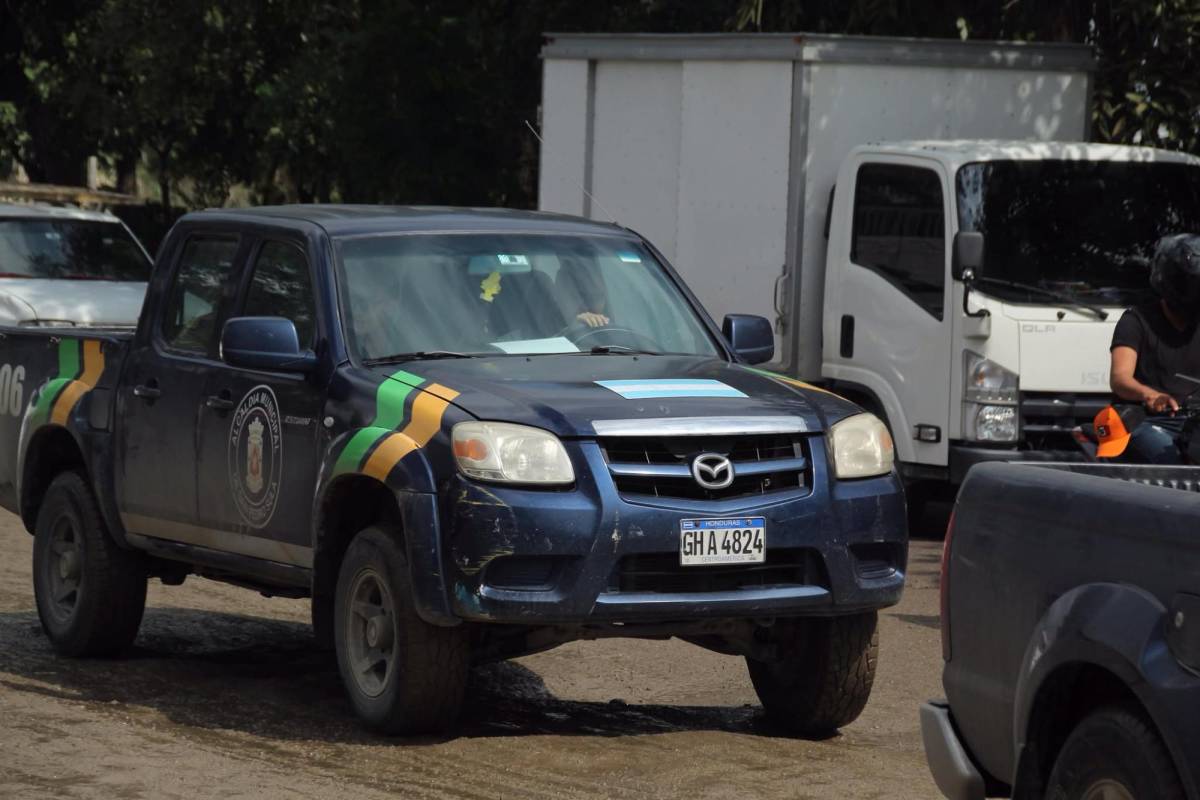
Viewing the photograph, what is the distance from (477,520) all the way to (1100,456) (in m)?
2.60

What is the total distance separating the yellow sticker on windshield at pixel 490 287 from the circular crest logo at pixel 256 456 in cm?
84

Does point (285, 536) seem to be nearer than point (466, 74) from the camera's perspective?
Yes

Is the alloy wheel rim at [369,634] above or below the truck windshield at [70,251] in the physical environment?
below

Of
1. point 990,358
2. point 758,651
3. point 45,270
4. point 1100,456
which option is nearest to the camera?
point 758,651

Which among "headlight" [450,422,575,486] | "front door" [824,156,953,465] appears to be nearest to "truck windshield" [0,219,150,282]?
"front door" [824,156,953,465]

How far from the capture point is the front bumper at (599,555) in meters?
6.53

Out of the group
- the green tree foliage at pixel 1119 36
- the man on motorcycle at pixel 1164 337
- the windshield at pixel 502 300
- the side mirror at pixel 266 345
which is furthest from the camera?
the green tree foliage at pixel 1119 36

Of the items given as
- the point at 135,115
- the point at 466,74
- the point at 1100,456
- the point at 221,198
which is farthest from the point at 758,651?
the point at 221,198

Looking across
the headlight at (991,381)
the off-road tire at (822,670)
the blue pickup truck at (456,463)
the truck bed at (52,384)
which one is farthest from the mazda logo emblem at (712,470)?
the headlight at (991,381)

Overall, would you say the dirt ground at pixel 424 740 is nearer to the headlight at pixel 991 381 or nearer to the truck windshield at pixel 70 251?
the headlight at pixel 991 381

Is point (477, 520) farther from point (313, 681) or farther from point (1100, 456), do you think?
point (1100, 456)

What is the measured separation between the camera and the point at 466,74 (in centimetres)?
2438

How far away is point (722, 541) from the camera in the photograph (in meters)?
6.66

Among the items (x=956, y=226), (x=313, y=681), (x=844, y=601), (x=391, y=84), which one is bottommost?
(x=313, y=681)
